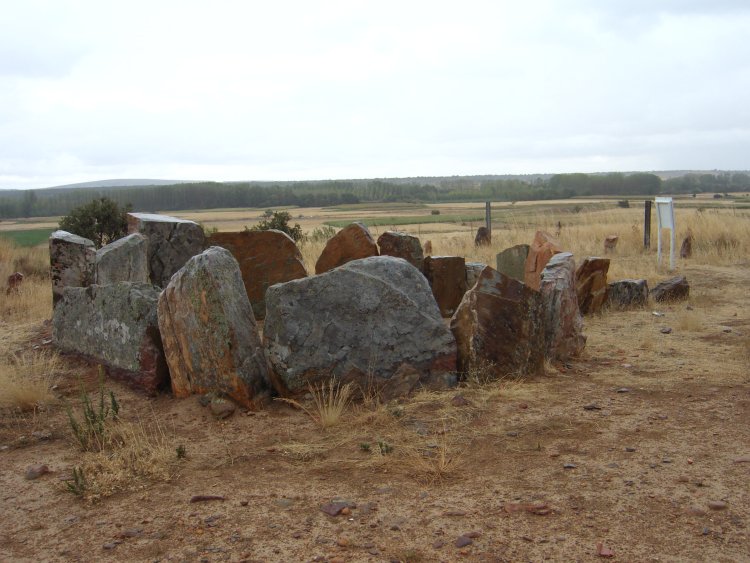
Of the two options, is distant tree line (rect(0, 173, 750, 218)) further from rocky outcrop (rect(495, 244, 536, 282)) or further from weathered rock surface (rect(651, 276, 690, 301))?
weathered rock surface (rect(651, 276, 690, 301))

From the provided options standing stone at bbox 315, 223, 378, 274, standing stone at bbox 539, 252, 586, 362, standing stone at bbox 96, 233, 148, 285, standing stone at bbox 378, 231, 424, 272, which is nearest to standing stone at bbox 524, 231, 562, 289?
standing stone at bbox 378, 231, 424, 272

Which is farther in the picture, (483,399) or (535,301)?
(535,301)

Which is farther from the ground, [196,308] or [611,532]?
[196,308]

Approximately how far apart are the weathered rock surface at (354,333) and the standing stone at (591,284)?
3.94 meters

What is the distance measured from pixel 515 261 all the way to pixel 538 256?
1.42 meters

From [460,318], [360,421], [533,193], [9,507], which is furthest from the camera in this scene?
[533,193]

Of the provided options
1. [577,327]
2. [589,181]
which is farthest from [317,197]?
[577,327]

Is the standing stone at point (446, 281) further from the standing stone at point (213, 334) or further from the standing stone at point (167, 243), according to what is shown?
the standing stone at point (213, 334)

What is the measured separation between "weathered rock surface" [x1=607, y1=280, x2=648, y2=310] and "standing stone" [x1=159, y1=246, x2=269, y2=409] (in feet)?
18.7

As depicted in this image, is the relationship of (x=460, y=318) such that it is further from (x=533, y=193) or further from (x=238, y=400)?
(x=533, y=193)

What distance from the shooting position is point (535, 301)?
Answer: 6.77 m

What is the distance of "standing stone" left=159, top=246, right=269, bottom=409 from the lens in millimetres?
5793

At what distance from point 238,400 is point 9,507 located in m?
1.87

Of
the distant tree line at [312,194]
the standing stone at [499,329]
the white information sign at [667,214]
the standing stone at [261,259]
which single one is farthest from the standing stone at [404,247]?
the distant tree line at [312,194]
